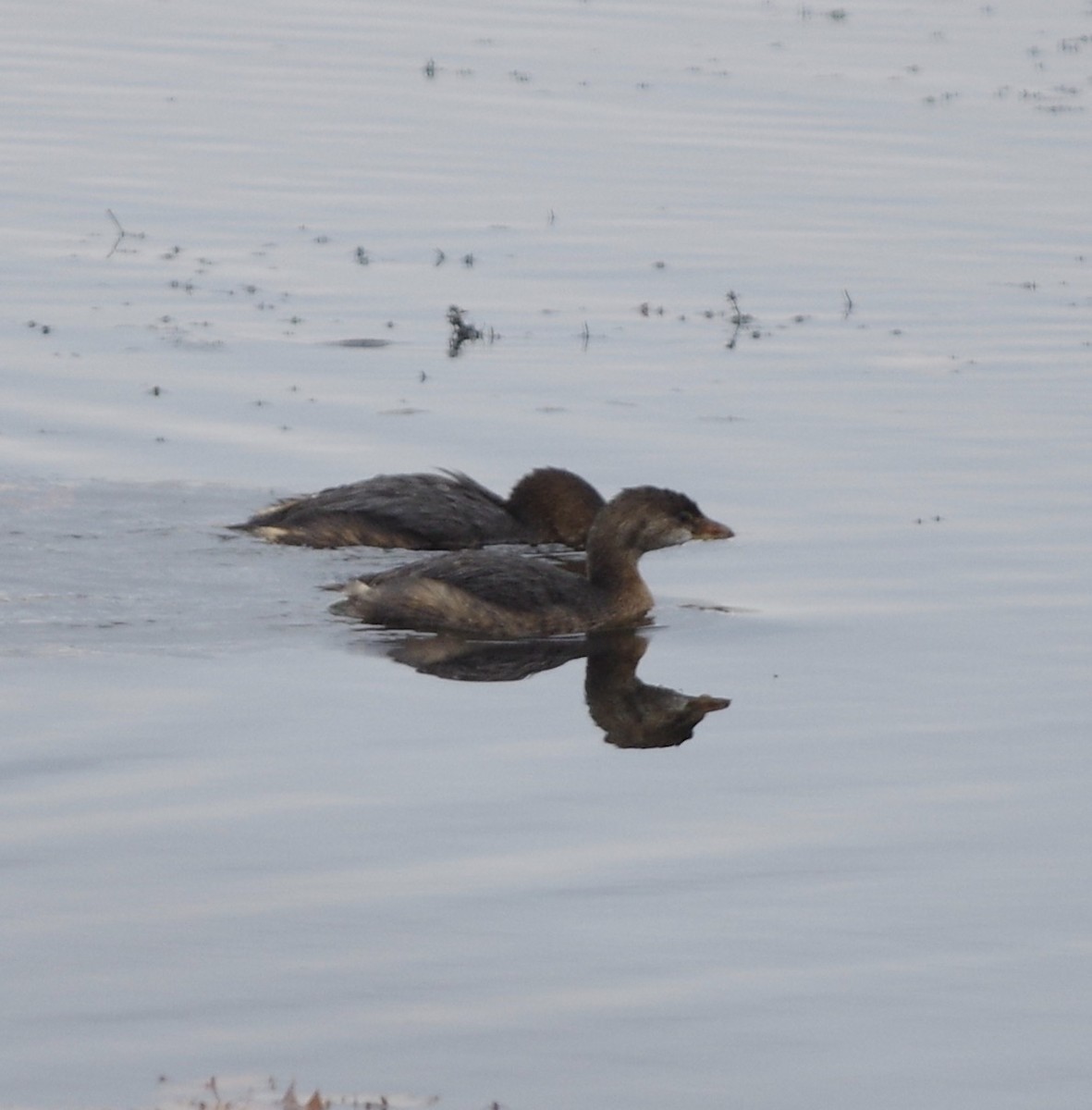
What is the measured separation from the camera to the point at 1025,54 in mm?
35938

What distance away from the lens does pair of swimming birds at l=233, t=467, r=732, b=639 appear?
41.3 ft

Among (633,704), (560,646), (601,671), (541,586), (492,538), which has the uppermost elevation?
(492,538)

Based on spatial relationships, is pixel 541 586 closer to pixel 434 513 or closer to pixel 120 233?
pixel 434 513

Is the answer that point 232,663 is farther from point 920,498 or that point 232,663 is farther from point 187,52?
point 187,52

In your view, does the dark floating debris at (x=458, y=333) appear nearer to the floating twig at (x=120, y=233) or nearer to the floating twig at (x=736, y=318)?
the floating twig at (x=736, y=318)

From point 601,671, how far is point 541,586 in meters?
0.95

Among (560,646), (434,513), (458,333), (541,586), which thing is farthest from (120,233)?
(560,646)

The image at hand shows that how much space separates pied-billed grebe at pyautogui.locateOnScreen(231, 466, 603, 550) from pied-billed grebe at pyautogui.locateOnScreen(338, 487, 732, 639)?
0.99 m

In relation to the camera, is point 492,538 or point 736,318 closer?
point 492,538

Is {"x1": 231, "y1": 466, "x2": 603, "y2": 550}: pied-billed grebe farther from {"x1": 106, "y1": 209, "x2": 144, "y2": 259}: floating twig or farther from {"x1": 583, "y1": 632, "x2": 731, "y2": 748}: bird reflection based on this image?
{"x1": 106, "y1": 209, "x2": 144, "y2": 259}: floating twig

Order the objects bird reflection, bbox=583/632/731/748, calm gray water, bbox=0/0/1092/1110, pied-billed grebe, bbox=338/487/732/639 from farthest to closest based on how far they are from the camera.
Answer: pied-billed grebe, bbox=338/487/732/639
bird reflection, bbox=583/632/731/748
calm gray water, bbox=0/0/1092/1110

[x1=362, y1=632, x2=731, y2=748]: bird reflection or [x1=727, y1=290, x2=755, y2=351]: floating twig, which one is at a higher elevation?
[x1=727, y1=290, x2=755, y2=351]: floating twig

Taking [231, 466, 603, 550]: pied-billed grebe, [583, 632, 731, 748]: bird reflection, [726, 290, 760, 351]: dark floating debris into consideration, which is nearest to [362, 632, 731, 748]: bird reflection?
[583, 632, 731, 748]: bird reflection

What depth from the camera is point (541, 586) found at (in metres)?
12.8
